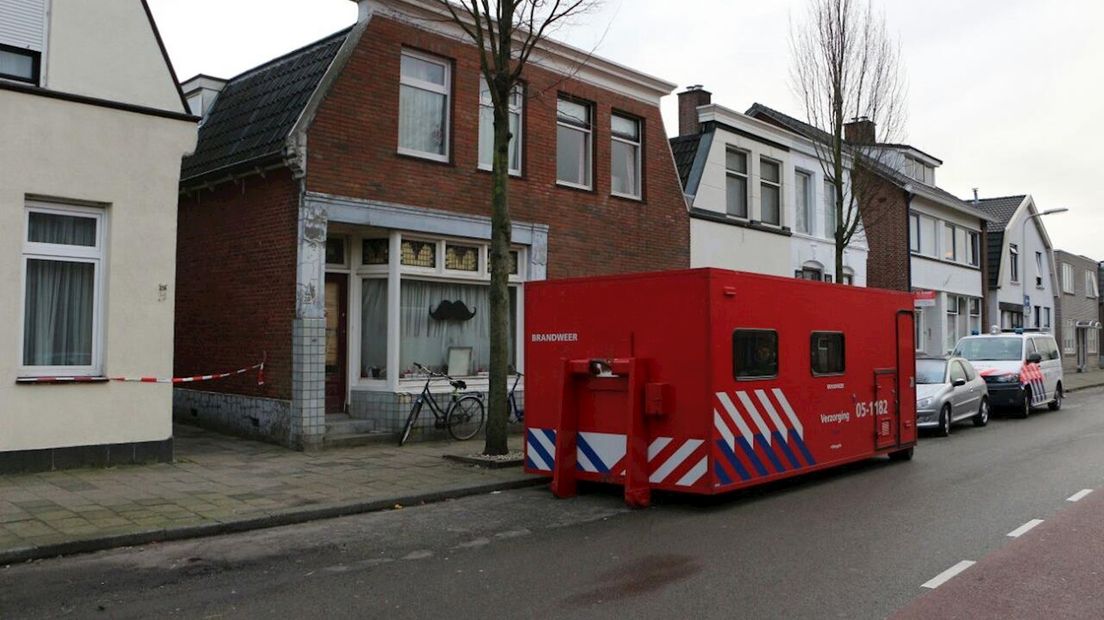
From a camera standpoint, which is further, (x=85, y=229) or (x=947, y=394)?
(x=947, y=394)

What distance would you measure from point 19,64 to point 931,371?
51.3 feet

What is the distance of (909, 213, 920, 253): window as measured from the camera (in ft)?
96.6

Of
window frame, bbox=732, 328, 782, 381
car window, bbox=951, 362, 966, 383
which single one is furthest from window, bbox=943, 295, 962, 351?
window frame, bbox=732, 328, 782, 381

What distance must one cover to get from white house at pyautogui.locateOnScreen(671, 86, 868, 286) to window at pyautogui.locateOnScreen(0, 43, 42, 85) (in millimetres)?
12611

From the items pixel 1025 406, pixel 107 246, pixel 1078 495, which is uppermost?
pixel 107 246

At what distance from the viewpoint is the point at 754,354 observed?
368 inches

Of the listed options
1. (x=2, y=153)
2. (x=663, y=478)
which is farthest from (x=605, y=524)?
(x=2, y=153)

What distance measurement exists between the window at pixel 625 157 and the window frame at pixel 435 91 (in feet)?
13.2

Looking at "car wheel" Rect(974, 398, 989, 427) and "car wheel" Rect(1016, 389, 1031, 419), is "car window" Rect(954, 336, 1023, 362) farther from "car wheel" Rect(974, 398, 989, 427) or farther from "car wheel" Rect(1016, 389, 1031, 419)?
"car wheel" Rect(974, 398, 989, 427)

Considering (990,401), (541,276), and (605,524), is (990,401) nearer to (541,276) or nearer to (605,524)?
(541,276)

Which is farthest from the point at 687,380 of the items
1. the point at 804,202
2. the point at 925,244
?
the point at 925,244

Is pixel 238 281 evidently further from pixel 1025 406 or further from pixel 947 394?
pixel 1025 406

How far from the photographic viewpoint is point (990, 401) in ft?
64.1

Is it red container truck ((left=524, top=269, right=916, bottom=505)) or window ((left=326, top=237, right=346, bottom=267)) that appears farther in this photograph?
window ((left=326, top=237, right=346, bottom=267))
